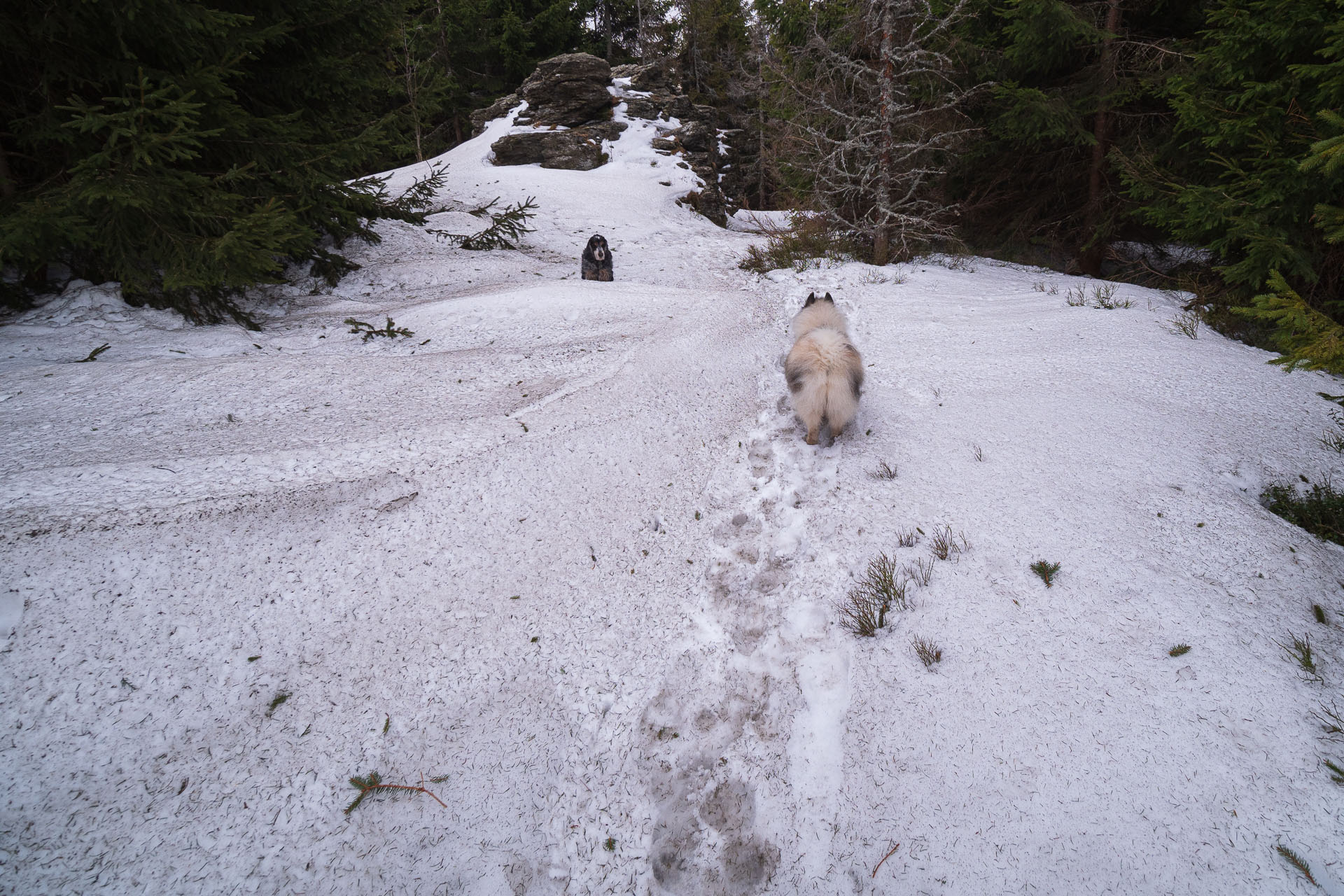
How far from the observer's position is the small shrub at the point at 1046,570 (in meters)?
2.71

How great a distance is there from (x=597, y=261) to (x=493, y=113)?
16186mm

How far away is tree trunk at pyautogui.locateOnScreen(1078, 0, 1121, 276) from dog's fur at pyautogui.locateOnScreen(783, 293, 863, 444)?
784cm

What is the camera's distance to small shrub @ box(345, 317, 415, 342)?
19.4 ft

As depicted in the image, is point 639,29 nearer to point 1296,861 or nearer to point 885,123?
point 885,123

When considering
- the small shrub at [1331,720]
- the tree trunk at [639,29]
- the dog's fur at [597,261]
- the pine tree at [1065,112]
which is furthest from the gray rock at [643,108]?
the small shrub at [1331,720]

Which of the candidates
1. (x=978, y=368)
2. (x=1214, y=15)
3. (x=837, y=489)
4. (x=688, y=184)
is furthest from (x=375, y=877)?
(x=688, y=184)

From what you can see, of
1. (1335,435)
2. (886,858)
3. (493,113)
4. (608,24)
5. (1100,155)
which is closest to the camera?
(886,858)

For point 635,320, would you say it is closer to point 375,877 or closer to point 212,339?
point 212,339

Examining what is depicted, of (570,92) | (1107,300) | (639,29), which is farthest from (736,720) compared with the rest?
(639,29)

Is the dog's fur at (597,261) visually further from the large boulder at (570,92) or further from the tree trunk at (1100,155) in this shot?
the large boulder at (570,92)

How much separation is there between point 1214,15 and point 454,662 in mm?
9939

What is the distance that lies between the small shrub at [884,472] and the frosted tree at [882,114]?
6.26m

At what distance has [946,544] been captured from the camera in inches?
120

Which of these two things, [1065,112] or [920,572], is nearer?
[920,572]
